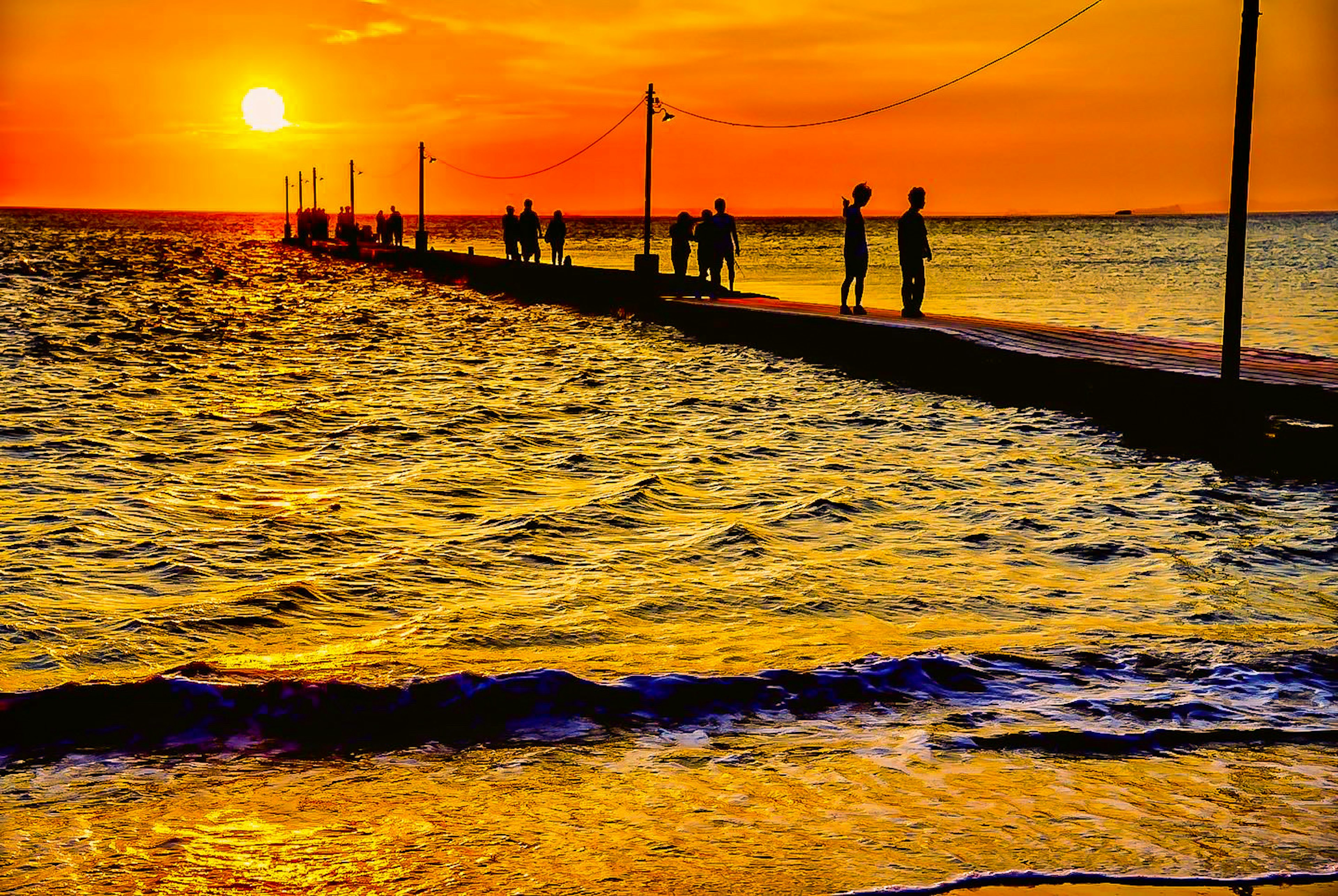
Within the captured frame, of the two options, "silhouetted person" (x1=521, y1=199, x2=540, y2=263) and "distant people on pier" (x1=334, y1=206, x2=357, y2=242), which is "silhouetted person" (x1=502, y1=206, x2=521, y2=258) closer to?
"silhouetted person" (x1=521, y1=199, x2=540, y2=263)

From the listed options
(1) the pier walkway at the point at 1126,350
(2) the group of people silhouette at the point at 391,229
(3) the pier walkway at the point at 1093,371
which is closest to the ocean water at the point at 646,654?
(3) the pier walkway at the point at 1093,371

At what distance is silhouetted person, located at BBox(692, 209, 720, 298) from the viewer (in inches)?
1041

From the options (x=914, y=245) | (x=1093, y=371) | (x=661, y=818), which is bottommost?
(x=661, y=818)

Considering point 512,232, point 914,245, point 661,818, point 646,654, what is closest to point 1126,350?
point 914,245

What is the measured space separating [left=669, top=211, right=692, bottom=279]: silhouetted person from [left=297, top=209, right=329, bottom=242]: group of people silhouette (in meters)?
73.1

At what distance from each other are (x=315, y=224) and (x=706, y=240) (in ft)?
260

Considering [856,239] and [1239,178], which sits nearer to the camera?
[1239,178]

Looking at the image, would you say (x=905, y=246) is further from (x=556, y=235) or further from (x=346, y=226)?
(x=346, y=226)

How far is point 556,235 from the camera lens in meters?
42.8

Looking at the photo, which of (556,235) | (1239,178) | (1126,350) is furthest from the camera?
(556,235)

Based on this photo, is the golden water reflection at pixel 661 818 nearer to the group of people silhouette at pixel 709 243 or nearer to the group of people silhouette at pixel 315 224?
the group of people silhouette at pixel 709 243

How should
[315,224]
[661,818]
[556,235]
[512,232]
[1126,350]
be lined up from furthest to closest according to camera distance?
[315,224] → [512,232] → [556,235] → [1126,350] → [661,818]

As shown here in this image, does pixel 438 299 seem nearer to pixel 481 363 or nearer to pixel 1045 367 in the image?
pixel 481 363

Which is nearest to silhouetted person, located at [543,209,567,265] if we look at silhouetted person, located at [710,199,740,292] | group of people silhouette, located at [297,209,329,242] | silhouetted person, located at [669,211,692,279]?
silhouetted person, located at [669,211,692,279]
